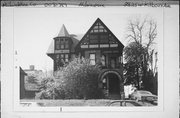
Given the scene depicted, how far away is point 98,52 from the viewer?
274cm

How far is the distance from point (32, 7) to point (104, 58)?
1074 mm

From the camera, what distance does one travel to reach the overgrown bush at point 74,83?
2.73 meters

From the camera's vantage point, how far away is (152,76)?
2.74m

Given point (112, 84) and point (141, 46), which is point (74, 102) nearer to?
point (112, 84)

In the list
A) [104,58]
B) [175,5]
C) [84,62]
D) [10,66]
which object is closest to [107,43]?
[104,58]

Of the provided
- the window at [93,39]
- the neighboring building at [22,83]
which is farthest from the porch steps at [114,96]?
the neighboring building at [22,83]

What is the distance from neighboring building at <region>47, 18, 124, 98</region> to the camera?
2736mm

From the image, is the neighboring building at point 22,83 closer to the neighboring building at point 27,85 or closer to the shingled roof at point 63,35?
the neighboring building at point 27,85

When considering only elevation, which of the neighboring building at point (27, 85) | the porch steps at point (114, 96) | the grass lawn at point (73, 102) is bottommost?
the grass lawn at point (73, 102)

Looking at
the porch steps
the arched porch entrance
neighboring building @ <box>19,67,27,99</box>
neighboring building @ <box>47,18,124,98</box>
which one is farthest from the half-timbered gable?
neighboring building @ <box>19,67,27,99</box>

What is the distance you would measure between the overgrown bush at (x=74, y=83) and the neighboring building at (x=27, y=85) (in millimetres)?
107

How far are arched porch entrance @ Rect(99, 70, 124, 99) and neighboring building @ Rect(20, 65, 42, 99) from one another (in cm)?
78

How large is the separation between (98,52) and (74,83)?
48 centimetres

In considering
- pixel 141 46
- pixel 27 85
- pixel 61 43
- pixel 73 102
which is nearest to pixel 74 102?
pixel 73 102
